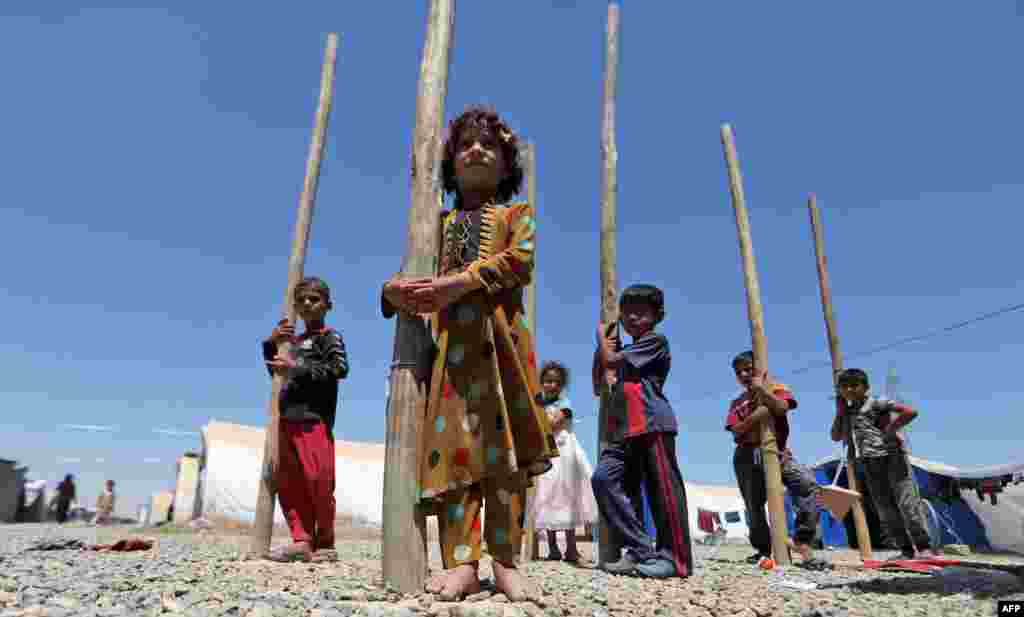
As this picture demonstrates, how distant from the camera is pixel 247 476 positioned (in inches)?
622

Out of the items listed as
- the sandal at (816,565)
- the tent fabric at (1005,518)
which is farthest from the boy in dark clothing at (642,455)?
the tent fabric at (1005,518)

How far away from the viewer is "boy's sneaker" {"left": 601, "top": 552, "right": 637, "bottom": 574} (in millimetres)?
3648

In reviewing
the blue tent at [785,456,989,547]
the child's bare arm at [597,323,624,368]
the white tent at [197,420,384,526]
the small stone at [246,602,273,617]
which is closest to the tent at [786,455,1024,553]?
the blue tent at [785,456,989,547]

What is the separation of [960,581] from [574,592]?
90.7 inches

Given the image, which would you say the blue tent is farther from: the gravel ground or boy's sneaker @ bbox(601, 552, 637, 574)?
boy's sneaker @ bbox(601, 552, 637, 574)

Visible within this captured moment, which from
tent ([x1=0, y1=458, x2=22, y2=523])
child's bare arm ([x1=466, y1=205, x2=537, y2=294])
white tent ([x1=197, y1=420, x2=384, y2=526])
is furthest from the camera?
tent ([x1=0, y1=458, x2=22, y2=523])

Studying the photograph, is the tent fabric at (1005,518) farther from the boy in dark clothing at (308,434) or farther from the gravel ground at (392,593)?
the boy in dark clothing at (308,434)

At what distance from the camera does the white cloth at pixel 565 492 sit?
219 inches

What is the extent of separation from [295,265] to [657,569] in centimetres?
328

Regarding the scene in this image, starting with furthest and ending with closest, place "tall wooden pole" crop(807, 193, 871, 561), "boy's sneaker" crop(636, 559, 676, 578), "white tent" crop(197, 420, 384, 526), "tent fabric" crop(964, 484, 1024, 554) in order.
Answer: "white tent" crop(197, 420, 384, 526) < "tent fabric" crop(964, 484, 1024, 554) < "tall wooden pole" crop(807, 193, 871, 561) < "boy's sneaker" crop(636, 559, 676, 578)

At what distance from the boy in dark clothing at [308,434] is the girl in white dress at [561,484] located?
76.7 inches

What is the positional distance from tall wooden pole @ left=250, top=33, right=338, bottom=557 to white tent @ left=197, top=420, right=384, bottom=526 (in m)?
10.4

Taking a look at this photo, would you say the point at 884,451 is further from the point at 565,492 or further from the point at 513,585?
the point at 513,585

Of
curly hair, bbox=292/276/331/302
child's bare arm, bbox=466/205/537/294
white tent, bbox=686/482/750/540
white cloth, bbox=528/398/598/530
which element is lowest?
white tent, bbox=686/482/750/540
